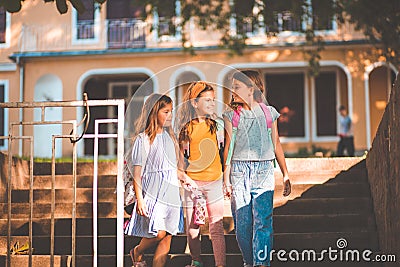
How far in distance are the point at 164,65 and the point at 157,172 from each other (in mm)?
15926

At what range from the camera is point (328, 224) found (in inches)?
310

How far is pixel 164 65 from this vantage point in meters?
22.0

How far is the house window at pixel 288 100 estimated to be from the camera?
73.3 feet

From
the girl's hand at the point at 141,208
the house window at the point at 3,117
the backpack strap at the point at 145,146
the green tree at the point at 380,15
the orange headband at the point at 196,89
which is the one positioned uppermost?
the green tree at the point at 380,15

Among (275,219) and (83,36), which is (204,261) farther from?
(83,36)

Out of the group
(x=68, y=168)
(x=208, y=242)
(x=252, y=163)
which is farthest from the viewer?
(x=68, y=168)

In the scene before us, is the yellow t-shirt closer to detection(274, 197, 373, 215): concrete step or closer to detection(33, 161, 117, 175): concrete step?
detection(274, 197, 373, 215): concrete step

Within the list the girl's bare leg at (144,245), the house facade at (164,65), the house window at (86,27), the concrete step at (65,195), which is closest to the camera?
the girl's bare leg at (144,245)

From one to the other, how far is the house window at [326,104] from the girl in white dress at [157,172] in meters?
16.4

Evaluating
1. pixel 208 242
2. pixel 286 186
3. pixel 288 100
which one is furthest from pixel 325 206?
pixel 288 100

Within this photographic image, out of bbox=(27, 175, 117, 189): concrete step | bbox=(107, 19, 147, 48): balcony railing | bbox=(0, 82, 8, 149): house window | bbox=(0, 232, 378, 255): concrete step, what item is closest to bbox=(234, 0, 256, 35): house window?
bbox=(27, 175, 117, 189): concrete step

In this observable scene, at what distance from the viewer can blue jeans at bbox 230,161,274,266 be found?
5949mm

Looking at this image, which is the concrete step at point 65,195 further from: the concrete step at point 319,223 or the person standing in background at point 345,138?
the person standing in background at point 345,138

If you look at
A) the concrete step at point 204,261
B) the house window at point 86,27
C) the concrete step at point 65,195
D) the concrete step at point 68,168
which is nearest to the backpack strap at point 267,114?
the concrete step at point 204,261
